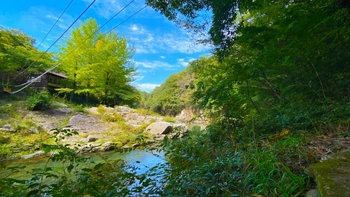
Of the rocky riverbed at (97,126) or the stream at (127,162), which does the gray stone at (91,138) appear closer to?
the rocky riverbed at (97,126)

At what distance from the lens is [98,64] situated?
36.8ft

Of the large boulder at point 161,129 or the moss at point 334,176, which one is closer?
the moss at point 334,176

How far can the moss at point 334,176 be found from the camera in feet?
2.61

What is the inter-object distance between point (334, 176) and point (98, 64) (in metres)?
11.8

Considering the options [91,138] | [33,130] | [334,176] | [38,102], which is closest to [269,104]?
[334,176]

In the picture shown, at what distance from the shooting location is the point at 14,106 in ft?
26.4

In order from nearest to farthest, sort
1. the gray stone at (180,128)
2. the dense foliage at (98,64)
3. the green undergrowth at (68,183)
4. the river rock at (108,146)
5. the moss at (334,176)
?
the moss at (334,176) < the green undergrowth at (68,183) < the gray stone at (180,128) < the river rock at (108,146) < the dense foliage at (98,64)

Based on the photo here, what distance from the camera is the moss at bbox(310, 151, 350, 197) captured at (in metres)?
0.79

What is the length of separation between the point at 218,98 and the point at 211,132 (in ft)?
1.50

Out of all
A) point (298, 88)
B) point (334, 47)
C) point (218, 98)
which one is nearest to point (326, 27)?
point (334, 47)

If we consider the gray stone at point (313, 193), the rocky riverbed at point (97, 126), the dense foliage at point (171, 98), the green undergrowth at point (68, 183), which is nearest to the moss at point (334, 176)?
the gray stone at point (313, 193)

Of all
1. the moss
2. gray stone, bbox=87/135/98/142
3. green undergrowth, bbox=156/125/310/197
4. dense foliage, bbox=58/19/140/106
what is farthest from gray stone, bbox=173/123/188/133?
dense foliage, bbox=58/19/140/106

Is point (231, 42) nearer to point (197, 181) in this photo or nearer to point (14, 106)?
point (197, 181)

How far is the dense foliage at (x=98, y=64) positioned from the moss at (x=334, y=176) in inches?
459
